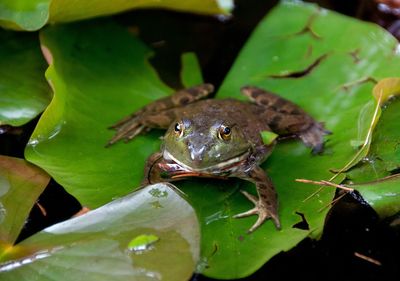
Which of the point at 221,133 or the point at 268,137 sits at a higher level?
the point at 221,133

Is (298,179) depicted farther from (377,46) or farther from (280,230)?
(377,46)

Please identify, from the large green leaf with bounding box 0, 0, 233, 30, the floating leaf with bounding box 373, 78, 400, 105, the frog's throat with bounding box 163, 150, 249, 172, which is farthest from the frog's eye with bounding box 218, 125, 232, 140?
the large green leaf with bounding box 0, 0, 233, 30

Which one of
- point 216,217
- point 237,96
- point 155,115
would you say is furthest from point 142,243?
point 237,96

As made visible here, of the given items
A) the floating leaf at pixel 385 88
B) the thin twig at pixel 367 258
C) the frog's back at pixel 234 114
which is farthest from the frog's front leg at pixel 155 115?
the thin twig at pixel 367 258

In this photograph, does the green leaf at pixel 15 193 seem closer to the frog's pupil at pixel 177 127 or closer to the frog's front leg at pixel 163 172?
the frog's front leg at pixel 163 172

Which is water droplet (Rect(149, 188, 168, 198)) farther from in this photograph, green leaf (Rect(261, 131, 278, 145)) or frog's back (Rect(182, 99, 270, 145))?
green leaf (Rect(261, 131, 278, 145))

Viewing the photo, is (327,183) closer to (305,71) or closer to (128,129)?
(305,71)
